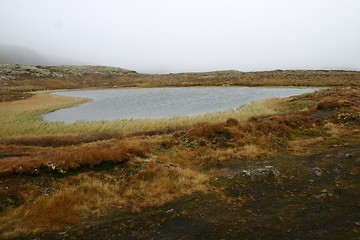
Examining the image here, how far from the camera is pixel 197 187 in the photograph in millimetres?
11875

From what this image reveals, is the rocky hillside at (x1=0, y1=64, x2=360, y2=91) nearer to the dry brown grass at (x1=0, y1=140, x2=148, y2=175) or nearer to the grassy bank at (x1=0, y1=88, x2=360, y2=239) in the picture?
the grassy bank at (x1=0, y1=88, x2=360, y2=239)

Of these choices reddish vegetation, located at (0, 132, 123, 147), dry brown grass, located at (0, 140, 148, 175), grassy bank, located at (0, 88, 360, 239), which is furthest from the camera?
reddish vegetation, located at (0, 132, 123, 147)

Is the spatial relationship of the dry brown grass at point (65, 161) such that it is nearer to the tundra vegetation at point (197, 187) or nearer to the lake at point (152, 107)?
the tundra vegetation at point (197, 187)

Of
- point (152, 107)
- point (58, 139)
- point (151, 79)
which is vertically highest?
point (151, 79)

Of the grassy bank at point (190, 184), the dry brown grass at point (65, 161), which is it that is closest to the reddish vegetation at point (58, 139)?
the grassy bank at point (190, 184)

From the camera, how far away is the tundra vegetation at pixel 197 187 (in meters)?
8.60

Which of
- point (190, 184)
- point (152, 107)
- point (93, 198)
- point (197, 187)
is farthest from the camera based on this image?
point (152, 107)

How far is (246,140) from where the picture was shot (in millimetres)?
19531

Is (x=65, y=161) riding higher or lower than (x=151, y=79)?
lower

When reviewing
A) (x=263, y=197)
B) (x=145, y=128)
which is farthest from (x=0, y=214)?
(x=145, y=128)

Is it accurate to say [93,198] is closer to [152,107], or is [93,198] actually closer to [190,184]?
[190,184]

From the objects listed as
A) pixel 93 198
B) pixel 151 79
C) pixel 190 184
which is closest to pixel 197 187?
pixel 190 184

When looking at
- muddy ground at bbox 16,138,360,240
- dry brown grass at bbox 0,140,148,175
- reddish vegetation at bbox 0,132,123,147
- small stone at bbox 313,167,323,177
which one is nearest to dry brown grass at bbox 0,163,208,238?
muddy ground at bbox 16,138,360,240

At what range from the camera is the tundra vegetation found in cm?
860
